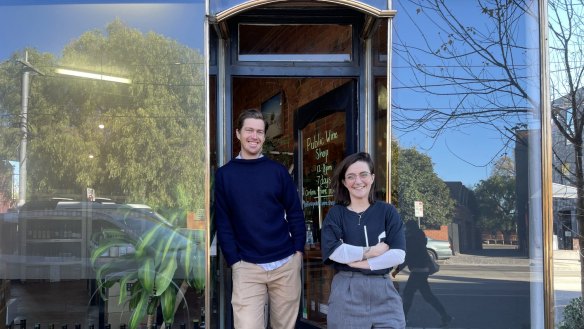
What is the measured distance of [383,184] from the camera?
421cm

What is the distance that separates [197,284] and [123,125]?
1.39m

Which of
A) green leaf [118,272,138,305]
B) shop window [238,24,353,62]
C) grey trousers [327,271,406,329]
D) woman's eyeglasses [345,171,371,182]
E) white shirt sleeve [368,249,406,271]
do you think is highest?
shop window [238,24,353,62]

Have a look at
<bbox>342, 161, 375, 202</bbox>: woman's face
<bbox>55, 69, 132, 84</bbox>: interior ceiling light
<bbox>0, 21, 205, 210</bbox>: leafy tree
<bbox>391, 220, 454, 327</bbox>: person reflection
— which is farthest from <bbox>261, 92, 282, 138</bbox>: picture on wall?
<bbox>342, 161, 375, 202</bbox>: woman's face

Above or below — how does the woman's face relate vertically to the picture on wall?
below

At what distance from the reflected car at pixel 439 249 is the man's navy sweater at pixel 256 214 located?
126cm

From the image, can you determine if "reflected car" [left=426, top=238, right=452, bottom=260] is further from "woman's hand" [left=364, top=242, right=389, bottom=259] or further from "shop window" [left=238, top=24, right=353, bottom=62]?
"shop window" [left=238, top=24, right=353, bottom=62]

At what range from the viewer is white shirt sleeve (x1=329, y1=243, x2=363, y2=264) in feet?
9.59

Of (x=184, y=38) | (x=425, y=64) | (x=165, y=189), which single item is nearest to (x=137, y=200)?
(x=165, y=189)

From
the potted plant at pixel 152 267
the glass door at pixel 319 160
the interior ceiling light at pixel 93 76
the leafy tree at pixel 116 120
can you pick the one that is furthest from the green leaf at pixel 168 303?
the interior ceiling light at pixel 93 76

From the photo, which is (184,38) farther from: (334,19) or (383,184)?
(383,184)

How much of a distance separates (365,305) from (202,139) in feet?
6.82

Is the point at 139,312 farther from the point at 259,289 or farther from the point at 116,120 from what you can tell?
the point at 116,120

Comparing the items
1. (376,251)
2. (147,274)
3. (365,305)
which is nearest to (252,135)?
(376,251)

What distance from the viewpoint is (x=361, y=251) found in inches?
115
